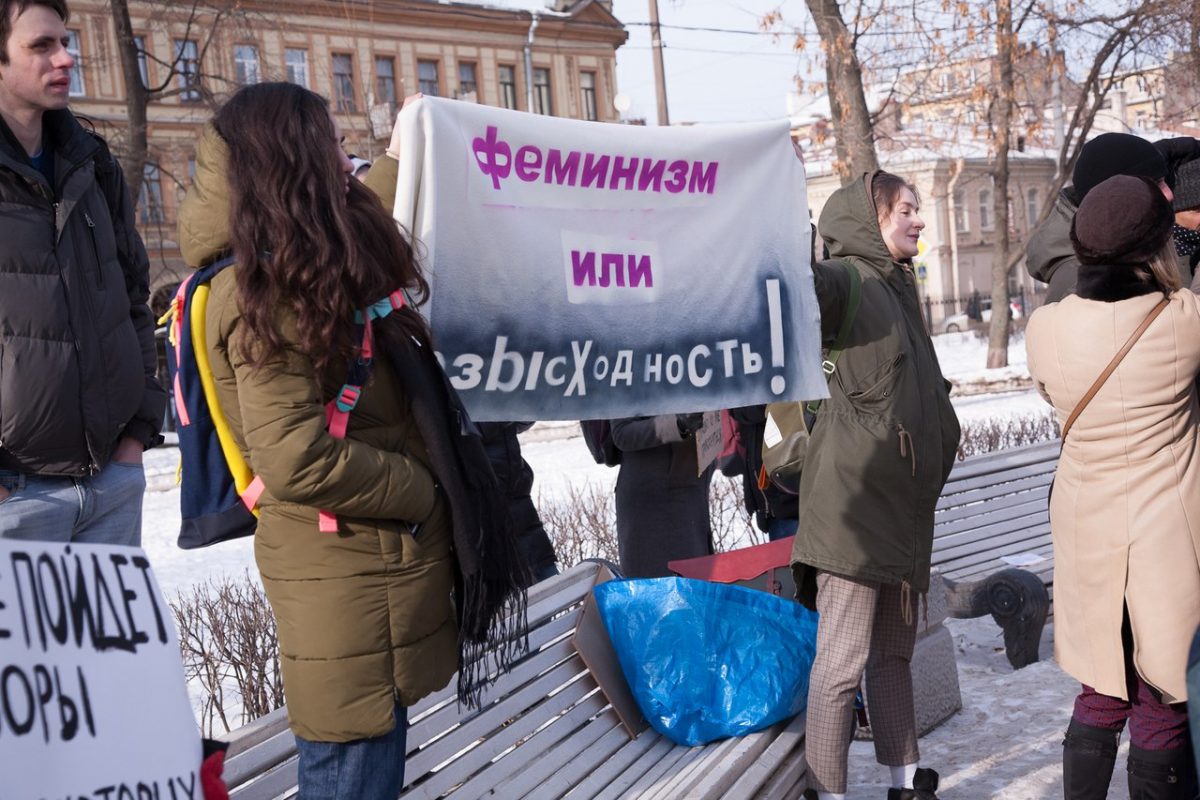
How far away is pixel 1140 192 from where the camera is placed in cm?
372

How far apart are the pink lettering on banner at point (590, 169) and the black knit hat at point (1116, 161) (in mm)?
1330

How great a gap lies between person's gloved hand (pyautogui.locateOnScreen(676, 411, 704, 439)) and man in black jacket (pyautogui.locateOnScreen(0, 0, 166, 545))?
218cm

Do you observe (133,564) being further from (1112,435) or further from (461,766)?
(1112,435)

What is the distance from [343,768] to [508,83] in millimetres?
47142

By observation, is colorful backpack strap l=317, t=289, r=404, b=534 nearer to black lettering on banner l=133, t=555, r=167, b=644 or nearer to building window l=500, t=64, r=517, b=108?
black lettering on banner l=133, t=555, r=167, b=644

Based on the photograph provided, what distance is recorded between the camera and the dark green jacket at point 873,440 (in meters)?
4.07

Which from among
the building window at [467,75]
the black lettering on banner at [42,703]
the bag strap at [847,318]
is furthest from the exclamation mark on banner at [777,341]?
the building window at [467,75]

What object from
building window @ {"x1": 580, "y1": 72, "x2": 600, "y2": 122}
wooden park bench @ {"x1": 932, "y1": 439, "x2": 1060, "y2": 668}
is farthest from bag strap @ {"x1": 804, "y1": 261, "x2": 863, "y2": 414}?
building window @ {"x1": 580, "y1": 72, "x2": 600, "y2": 122}

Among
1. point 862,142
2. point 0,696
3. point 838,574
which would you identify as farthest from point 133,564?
point 862,142

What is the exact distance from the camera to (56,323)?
10.7 ft

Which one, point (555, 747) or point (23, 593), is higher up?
point (23, 593)

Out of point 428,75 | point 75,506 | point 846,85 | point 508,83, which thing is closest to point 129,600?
point 75,506

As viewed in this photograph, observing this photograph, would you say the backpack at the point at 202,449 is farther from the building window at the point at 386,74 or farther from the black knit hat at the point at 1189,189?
the building window at the point at 386,74

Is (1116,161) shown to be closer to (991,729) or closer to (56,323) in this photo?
(991,729)
